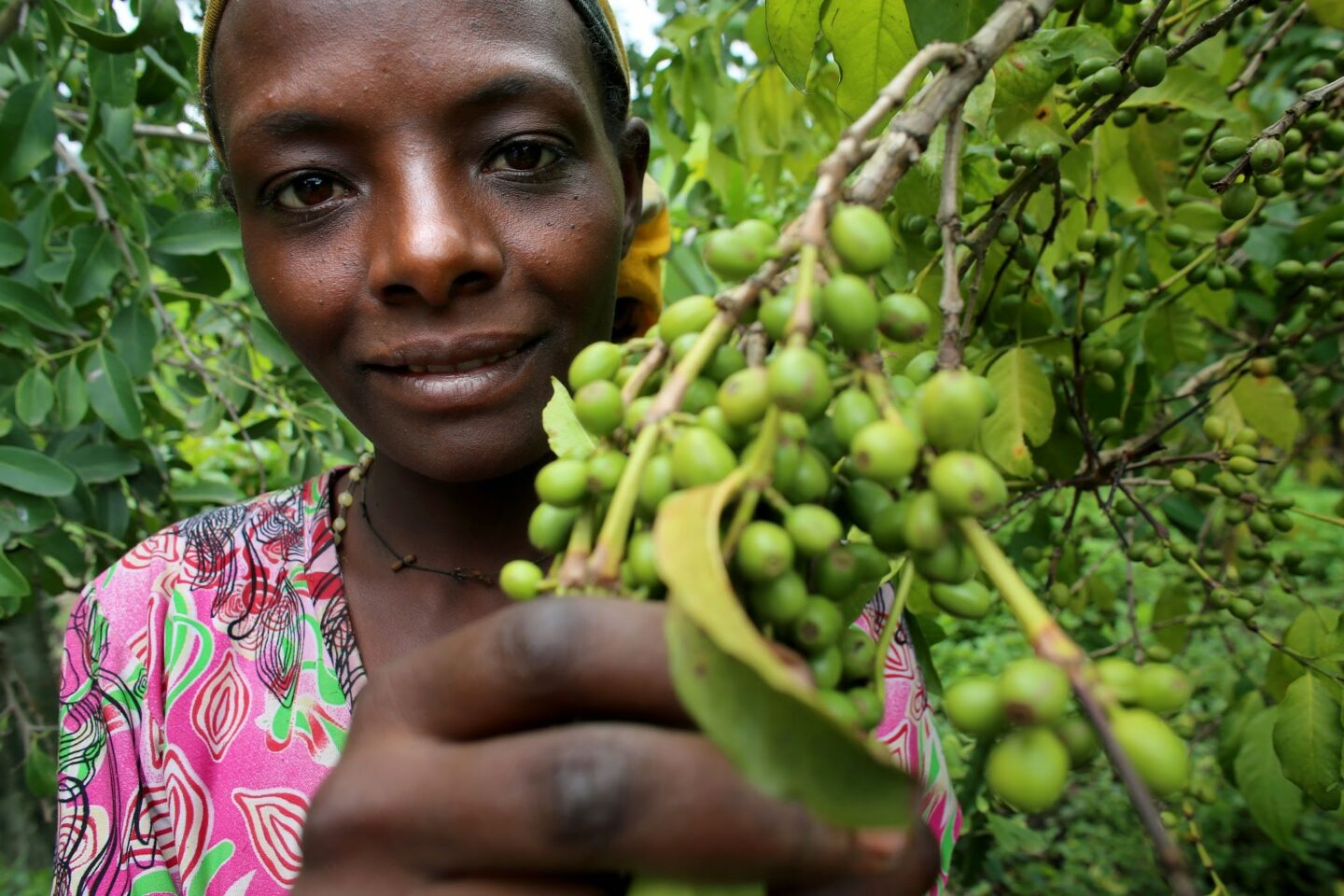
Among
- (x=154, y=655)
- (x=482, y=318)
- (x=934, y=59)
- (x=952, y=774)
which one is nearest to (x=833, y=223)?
(x=934, y=59)

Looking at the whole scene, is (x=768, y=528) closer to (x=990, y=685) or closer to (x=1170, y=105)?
(x=990, y=685)

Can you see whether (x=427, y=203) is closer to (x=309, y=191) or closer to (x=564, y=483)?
(x=309, y=191)

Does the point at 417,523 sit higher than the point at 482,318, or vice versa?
the point at 482,318

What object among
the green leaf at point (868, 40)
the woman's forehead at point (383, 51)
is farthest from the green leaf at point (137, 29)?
the green leaf at point (868, 40)

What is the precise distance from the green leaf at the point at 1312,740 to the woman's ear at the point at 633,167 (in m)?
1.29

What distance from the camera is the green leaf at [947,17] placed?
1.08 m

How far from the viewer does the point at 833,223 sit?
0.68 metres

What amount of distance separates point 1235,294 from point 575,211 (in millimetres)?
1838

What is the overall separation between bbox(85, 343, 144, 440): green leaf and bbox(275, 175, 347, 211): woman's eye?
4.08 feet

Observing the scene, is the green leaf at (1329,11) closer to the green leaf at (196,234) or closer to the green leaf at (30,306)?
the green leaf at (196,234)

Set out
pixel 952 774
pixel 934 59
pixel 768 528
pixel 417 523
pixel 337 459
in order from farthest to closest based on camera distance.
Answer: pixel 337 459
pixel 952 774
pixel 417 523
pixel 934 59
pixel 768 528

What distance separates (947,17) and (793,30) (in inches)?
9.1

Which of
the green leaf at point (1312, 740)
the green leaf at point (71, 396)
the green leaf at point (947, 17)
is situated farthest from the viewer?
the green leaf at point (71, 396)

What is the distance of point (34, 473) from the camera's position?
221 cm
